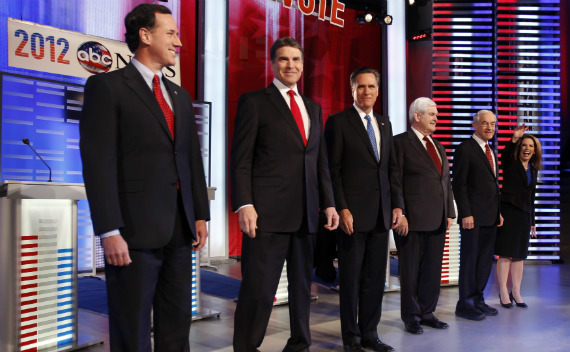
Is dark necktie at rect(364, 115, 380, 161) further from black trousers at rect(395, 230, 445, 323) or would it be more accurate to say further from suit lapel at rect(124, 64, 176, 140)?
suit lapel at rect(124, 64, 176, 140)

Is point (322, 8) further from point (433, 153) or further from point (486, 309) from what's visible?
point (486, 309)

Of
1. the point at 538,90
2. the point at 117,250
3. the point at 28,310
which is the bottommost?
the point at 28,310

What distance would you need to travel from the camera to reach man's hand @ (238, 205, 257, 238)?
264 cm

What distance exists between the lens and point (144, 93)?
200 cm

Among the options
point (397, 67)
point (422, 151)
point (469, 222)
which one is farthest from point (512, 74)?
point (422, 151)

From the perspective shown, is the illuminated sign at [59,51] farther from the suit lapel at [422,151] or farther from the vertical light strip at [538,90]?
the vertical light strip at [538,90]

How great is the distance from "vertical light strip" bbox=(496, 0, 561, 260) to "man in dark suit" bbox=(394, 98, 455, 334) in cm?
447

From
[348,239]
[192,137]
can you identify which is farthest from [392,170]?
[192,137]

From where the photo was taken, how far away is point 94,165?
185 cm

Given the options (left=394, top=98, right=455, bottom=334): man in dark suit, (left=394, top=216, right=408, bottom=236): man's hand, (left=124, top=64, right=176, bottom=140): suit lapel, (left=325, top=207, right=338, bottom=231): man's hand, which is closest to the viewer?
(left=124, top=64, right=176, bottom=140): suit lapel

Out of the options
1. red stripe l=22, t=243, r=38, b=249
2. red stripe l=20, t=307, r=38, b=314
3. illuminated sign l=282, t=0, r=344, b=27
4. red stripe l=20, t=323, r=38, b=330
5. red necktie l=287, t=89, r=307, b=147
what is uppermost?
illuminated sign l=282, t=0, r=344, b=27

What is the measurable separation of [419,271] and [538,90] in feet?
16.8

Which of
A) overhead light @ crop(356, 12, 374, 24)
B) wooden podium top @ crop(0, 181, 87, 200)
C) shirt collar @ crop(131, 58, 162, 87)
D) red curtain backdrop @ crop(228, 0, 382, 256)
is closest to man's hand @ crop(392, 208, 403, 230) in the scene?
wooden podium top @ crop(0, 181, 87, 200)

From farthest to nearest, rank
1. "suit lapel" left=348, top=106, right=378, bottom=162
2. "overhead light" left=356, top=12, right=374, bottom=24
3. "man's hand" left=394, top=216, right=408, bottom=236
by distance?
"overhead light" left=356, top=12, right=374, bottom=24 < "man's hand" left=394, top=216, right=408, bottom=236 < "suit lapel" left=348, top=106, right=378, bottom=162
